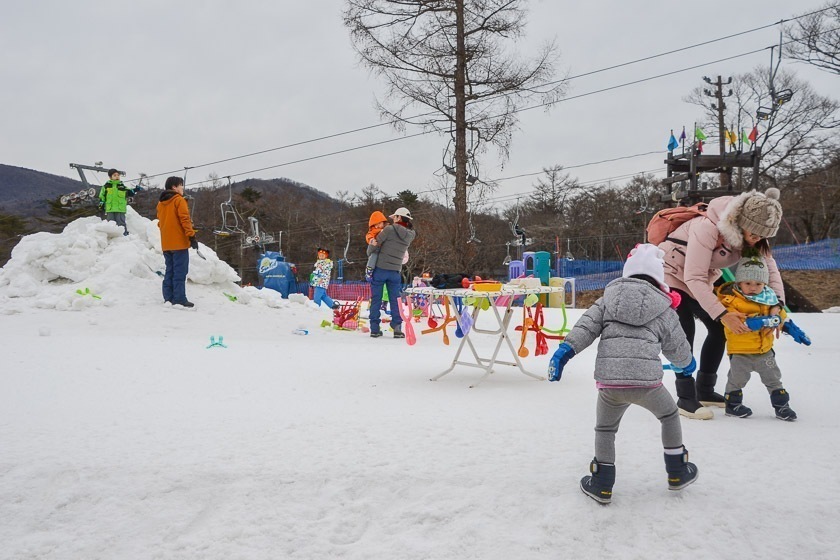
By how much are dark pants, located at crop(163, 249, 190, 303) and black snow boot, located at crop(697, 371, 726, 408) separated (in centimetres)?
722

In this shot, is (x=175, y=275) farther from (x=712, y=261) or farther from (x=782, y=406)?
(x=782, y=406)

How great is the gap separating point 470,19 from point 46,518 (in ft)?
51.0

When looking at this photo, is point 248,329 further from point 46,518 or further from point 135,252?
point 46,518

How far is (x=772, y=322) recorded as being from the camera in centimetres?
360

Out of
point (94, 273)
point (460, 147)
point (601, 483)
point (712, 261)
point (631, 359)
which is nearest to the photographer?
point (601, 483)

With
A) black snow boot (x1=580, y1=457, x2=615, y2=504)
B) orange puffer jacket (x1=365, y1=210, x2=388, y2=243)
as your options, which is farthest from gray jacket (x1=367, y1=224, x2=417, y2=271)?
black snow boot (x1=580, y1=457, x2=615, y2=504)

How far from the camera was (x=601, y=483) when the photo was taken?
7.86ft

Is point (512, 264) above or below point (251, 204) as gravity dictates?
below

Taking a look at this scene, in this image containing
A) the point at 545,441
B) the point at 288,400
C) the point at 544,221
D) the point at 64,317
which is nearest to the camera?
the point at 545,441

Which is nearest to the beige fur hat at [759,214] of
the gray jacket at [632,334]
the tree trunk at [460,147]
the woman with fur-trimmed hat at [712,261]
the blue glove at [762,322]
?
the woman with fur-trimmed hat at [712,261]

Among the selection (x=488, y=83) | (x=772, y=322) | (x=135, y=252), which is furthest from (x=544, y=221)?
(x=772, y=322)

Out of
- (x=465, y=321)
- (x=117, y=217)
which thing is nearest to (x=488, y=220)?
(x=117, y=217)

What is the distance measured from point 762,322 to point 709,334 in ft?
1.47

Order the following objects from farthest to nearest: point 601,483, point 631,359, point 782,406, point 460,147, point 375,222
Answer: point 460,147
point 375,222
point 782,406
point 631,359
point 601,483
